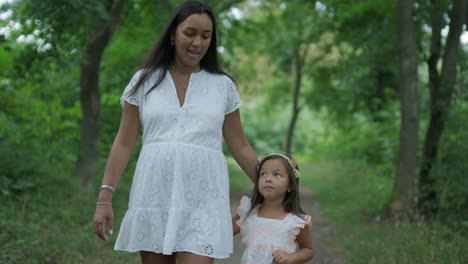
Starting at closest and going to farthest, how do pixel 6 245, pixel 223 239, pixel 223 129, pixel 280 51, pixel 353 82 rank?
1. pixel 223 239
2. pixel 223 129
3. pixel 6 245
4. pixel 353 82
5. pixel 280 51

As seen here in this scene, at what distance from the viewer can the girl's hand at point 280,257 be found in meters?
3.59

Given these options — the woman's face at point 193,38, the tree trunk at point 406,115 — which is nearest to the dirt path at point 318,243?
the tree trunk at point 406,115

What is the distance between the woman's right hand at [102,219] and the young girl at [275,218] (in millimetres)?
844

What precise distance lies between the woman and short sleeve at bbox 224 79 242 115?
0.18 ft

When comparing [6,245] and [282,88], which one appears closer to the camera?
[6,245]

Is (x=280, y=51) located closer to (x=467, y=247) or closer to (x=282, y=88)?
(x=282, y=88)

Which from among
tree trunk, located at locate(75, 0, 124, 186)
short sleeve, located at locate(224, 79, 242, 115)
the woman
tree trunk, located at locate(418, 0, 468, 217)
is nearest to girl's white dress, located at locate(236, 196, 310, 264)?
the woman

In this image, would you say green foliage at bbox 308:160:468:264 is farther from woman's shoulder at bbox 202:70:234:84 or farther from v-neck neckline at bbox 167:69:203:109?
v-neck neckline at bbox 167:69:203:109

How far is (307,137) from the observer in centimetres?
3572

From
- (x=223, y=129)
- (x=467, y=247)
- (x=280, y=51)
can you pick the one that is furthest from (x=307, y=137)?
(x=223, y=129)

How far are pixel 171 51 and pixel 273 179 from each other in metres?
0.90

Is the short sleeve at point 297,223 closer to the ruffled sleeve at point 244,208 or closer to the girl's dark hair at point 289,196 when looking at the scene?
the girl's dark hair at point 289,196

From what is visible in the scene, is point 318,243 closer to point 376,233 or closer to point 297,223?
point 376,233

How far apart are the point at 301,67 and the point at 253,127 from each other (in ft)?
46.2
